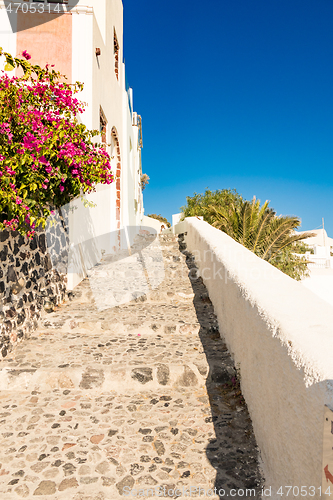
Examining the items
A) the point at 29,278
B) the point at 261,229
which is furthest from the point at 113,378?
the point at 261,229

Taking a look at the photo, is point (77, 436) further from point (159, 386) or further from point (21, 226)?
point (21, 226)

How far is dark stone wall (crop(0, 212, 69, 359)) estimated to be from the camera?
3.48m

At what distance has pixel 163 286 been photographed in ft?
19.7

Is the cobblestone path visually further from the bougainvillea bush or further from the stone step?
the bougainvillea bush

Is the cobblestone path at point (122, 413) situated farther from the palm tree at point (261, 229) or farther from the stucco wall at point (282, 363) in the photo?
the palm tree at point (261, 229)

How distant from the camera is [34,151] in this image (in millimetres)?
3318

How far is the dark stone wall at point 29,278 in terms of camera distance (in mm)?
3477

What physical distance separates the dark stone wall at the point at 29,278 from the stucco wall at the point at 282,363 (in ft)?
8.32

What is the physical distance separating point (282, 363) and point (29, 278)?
3424mm

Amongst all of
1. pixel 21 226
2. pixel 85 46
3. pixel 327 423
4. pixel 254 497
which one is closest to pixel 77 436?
pixel 254 497

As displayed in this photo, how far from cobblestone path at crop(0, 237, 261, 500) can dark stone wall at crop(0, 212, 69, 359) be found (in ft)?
0.76

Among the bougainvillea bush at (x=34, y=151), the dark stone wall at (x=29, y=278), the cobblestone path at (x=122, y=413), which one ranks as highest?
the bougainvillea bush at (x=34, y=151)

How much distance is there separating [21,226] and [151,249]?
5.12 meters

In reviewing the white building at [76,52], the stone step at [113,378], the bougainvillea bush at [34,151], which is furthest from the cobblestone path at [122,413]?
the white building at [76,52]
